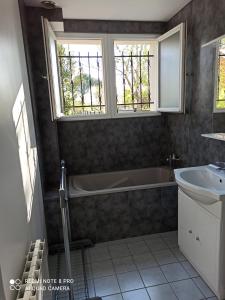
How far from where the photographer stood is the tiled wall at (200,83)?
6.81 feet

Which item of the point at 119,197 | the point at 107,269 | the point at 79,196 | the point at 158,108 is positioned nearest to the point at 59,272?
the point at 107,269

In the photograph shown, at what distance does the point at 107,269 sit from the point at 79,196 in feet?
2.47

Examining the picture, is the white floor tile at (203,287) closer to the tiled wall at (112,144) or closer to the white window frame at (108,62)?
the tiled wall at (112,144)

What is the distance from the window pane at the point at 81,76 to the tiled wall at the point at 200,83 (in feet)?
3.59

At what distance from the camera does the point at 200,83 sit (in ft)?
7.59

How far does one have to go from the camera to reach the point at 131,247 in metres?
2.35

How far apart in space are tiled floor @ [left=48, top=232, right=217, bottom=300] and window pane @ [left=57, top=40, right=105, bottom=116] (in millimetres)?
1758

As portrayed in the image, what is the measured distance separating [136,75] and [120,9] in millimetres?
941

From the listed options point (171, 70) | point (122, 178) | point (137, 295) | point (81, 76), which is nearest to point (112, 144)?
point (122, 178)

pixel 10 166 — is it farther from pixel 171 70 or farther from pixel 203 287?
pixel 171 70

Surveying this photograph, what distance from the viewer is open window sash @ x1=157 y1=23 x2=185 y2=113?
2.40 meters

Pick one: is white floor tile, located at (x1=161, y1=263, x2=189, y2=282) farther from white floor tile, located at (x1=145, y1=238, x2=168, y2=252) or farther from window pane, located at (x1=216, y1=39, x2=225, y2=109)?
window pane, located at (x1=216, y1=39, x2=225, y2=109)

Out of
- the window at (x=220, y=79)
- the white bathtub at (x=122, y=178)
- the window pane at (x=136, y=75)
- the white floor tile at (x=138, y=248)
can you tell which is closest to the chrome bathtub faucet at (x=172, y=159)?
the white bathtub at (x=122, y=178)

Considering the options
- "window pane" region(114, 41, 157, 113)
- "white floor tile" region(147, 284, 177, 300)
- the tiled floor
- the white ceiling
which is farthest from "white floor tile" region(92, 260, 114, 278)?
the white ceiling
